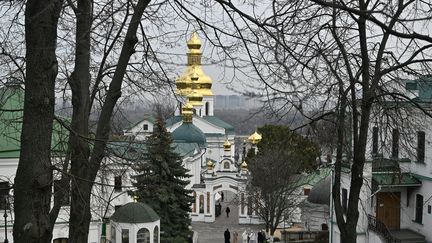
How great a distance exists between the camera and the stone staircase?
18.4 m

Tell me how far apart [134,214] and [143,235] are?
1260 mm

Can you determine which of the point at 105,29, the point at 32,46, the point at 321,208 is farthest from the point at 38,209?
the point at 321,208

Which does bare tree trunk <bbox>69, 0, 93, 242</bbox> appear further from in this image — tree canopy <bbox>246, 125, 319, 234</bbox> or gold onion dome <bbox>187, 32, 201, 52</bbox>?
tree canopy <bbox>246, 125, 319, 234</bbox>

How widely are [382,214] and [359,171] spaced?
12774mm

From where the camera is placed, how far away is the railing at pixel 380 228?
17609 mm

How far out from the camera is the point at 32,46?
163 inches

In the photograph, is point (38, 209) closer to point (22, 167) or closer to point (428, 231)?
point (22, 167)

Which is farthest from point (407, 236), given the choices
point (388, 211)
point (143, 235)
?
point (143, 235)

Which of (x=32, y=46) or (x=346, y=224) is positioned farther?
(x=346, y=224)

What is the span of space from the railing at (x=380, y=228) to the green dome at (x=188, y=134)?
1018 inches

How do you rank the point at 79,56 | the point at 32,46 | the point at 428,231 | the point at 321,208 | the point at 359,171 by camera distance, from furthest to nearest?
the point at 321,208 < the point at 428,231 < the point at 359,171 < the point at 79,56 < the point at 32,46

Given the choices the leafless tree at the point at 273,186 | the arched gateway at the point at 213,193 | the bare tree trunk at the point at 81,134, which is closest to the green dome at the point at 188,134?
the arched gateway at the point at 213,193

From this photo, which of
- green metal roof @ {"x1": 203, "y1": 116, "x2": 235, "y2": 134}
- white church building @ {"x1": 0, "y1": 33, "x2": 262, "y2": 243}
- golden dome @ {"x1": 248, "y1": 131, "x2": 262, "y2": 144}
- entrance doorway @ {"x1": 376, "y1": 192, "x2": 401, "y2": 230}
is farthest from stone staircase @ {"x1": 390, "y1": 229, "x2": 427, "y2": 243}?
green metal roof @ {"x1": 203, "y1": 116, "x2": 235, "y2": 134}

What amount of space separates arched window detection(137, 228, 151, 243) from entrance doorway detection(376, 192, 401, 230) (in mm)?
7794
